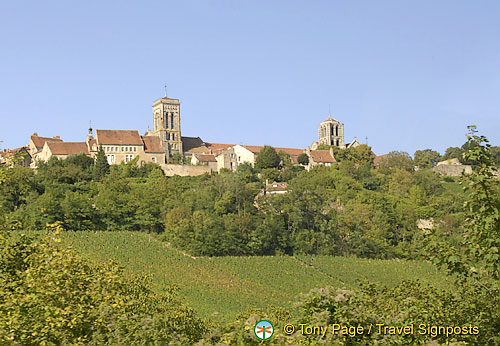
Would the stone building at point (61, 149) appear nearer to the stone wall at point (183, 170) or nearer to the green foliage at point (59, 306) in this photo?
the stone wall at point (183, 170)

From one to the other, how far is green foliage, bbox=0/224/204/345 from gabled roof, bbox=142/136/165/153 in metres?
69.5

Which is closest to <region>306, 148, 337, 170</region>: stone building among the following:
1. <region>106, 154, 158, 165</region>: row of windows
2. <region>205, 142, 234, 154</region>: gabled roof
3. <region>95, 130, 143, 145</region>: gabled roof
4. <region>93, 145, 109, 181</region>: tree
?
<region>205, 142, 234, 154</region>: gabled roof

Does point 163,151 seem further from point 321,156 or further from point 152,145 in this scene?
point 321,156

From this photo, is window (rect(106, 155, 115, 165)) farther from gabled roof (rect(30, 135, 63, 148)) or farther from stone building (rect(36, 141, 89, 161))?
gabled roof (rect(30, 135, 63, 148))

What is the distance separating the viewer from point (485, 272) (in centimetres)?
1335

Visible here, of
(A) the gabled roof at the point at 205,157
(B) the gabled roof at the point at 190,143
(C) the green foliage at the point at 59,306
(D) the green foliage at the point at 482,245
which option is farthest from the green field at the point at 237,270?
(D) the green foliage at the point at 482,245

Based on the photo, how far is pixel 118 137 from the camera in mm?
86250

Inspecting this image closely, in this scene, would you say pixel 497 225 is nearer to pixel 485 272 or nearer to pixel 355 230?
pixel 485 272

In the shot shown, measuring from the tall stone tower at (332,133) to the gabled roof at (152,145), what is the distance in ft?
121

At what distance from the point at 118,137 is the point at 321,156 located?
26741 millimetres

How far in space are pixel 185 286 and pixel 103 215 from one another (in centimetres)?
2151

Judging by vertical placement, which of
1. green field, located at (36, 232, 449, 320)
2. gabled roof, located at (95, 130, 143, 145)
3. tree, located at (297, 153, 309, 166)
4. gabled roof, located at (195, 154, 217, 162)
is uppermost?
gabled roof, located at (95, 130, 143, 145)

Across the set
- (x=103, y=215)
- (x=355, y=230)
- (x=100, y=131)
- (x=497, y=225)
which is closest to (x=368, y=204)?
(x=355, y=230)

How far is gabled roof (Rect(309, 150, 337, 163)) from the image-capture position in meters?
91.6
